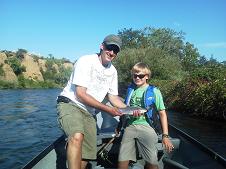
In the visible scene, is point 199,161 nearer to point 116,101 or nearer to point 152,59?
point 116,101

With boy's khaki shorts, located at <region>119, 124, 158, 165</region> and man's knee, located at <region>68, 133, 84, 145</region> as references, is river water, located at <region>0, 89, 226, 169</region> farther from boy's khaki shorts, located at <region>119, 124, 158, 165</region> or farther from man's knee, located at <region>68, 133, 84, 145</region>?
man's knee, located at <region>68, 133, 84, 145</region>

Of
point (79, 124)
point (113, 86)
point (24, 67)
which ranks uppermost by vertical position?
point (24, 67)

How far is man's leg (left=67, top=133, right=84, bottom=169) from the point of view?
485 centimetres

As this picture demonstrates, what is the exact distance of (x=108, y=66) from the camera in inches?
224

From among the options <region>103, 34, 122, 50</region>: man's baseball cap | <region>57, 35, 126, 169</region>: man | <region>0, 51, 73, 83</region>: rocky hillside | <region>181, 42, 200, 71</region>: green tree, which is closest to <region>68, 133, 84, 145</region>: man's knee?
<region>57, 35, 126, 169</region>: man

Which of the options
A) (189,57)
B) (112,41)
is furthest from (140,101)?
(189,57)

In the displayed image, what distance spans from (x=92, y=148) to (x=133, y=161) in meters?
0.72

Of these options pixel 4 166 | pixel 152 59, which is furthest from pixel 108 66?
pixel 152 59

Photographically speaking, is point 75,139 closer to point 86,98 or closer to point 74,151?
point 74,151

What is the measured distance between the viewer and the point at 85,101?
515 centimetres

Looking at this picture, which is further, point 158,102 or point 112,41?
point 158,102

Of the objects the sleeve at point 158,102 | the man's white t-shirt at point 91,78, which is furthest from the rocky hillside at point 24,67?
the sleeve at point 158,102

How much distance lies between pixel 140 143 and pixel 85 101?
113 centimetres

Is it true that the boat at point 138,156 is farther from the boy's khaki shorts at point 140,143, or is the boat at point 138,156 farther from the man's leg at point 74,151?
the man's leg at point 74,151
